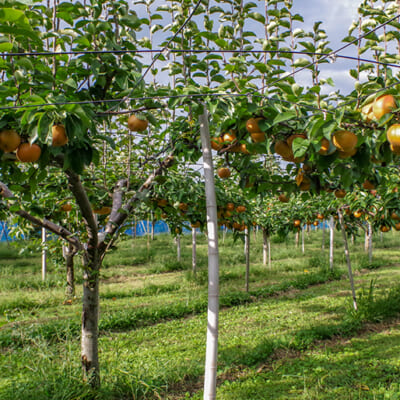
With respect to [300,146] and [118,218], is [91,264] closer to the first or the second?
A: [118,218]

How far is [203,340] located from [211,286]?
3.08 metres

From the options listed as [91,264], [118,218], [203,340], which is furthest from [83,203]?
[203,340]

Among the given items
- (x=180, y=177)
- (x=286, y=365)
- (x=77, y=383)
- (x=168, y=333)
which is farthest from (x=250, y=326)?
(x=77, y=383)

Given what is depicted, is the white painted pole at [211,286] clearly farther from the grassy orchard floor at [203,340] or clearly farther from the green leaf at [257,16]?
the grassy orchard floor at [203,340]

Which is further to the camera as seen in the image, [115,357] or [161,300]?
[161,300]

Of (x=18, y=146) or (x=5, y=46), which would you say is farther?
(x=18, y=146)

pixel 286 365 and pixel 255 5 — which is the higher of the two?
pixel 255 5

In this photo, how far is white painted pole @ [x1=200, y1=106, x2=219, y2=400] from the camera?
1678mm

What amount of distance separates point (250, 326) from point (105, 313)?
244cm

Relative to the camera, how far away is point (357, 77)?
5.73 ft

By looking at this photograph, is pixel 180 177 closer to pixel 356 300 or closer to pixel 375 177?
pixel 375 177

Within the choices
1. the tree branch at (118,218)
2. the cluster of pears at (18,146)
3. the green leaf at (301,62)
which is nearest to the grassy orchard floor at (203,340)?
the tree branch at (118,218)

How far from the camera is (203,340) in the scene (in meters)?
4.47

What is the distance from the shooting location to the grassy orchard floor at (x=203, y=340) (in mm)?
2945
